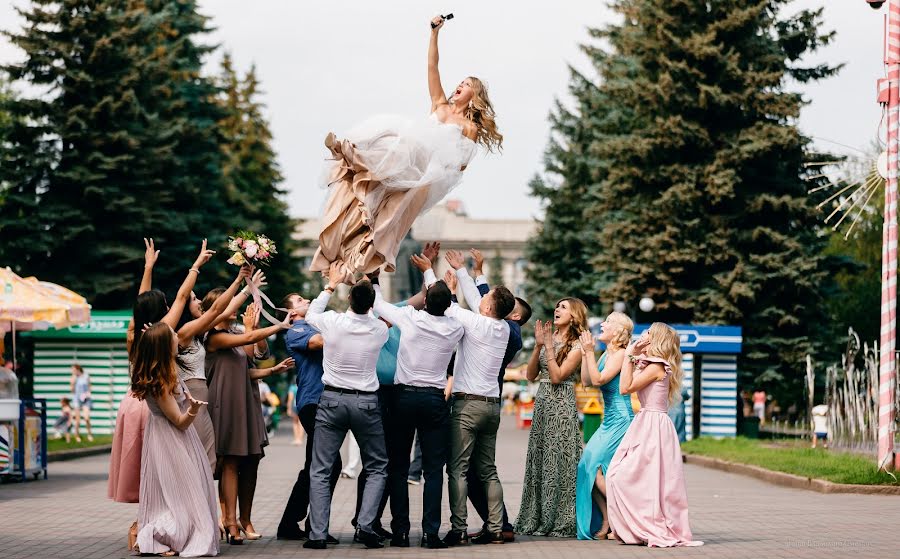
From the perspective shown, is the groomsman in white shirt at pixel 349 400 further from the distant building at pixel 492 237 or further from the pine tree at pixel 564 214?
the distant building at pixel 492 237

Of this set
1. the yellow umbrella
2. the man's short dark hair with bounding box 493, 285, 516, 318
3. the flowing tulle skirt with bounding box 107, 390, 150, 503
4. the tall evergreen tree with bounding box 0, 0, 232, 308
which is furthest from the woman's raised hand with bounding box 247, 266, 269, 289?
the tall evergreen tree with bounding box 0, 0, 232, 308

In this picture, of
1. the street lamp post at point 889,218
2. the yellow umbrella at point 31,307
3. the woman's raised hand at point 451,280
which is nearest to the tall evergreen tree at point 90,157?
the yellow umbrella at point 31,307

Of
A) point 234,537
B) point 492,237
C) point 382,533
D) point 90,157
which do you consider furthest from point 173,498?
point 492,237

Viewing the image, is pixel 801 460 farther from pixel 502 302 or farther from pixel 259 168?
pixel 259 168

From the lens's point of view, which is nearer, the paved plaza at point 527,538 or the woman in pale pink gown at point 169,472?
the woman in pale pink gown at point 169,472

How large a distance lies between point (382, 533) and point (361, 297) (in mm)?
2131

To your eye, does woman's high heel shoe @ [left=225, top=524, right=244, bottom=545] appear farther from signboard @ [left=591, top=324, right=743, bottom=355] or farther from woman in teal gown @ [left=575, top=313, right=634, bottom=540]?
signboard @ [left=591, top=324, right=743, bottom=355]

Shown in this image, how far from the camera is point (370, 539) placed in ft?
39.8

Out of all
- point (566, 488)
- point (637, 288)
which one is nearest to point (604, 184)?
point (637, 288)

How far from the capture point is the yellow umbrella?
72.2ft

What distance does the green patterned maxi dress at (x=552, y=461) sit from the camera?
13.4 m

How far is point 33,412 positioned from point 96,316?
1531cm

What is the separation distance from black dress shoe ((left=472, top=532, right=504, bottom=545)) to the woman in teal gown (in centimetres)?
86

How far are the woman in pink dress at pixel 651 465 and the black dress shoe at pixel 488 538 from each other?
98 cm
